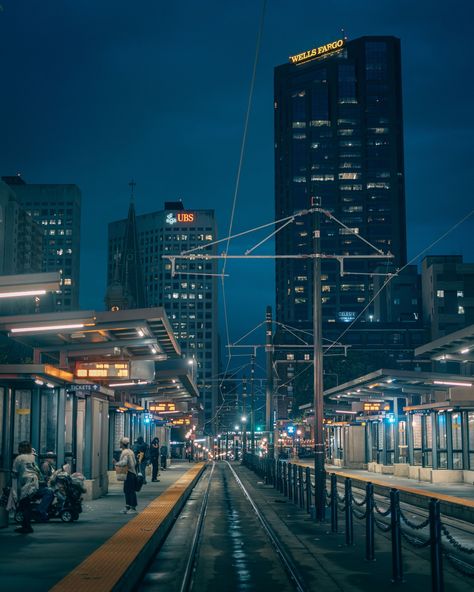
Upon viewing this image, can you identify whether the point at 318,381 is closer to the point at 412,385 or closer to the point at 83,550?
the point at 83,550

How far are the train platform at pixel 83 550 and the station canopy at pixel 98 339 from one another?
393 cm

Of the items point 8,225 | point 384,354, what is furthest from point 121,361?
point 8,225

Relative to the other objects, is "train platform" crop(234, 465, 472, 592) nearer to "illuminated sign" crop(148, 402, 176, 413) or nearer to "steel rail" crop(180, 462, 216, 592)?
"steel rail" crop(180, 462, 216, 592)

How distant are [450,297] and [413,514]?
123m

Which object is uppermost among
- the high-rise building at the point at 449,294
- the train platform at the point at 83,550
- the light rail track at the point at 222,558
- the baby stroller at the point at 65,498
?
the high-rise building at the point at 449,294

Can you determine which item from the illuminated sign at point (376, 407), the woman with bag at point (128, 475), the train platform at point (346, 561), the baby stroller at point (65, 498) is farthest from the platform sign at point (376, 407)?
the baby stroller at point (65, 498)

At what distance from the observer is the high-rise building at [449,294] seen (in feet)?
471

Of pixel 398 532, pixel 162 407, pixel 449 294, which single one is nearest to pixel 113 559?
pixel 398 532

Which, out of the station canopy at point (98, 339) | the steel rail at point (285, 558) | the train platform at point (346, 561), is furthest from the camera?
the station canopy at point (98, 339)

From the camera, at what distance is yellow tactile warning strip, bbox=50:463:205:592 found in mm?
10492

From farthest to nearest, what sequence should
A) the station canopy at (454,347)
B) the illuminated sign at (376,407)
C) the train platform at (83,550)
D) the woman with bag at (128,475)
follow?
the illuminated sign at (376,407) < the station canopy at (454,347) < the woman with bag at (128,475) < the train platform at (83,550)

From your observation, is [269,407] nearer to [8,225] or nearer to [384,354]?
[384,354]

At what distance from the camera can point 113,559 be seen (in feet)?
41.7

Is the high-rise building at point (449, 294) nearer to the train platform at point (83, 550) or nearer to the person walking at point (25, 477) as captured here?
the train platform at point (83, 550)
